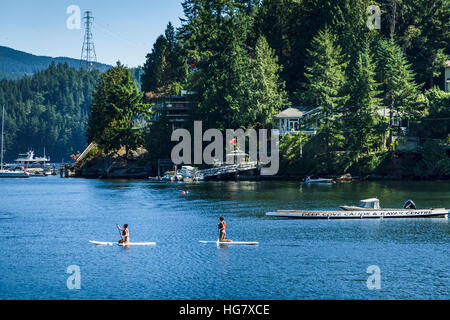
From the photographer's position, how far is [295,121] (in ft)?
447

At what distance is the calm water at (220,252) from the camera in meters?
43.9

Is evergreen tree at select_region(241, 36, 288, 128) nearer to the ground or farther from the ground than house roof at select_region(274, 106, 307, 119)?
farther from the ground

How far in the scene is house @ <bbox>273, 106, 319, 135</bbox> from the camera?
13138cm

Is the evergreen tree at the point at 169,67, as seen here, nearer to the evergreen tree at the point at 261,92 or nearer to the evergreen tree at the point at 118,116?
the evergreen tree at the point at 118,116

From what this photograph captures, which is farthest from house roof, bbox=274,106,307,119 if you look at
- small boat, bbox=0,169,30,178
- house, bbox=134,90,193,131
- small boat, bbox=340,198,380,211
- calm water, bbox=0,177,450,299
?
small boat, bbox=0,169,30,178

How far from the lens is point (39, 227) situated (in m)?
72.4

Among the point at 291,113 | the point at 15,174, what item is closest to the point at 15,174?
the point at 15,174

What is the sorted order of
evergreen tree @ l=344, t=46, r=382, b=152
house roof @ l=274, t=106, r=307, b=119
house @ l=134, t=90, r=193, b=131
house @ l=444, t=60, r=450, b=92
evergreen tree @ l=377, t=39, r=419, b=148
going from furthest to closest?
1. house @ l=134, t=90, r=193, b=131
2. house @ l=444, t=60, r=450, b=92
3. house roof @ l=274, t=106, r=307, b=119
4. evergreen tree @ l=377, t=39, r=419, b=148
5. evergreen tree @ l=344, t=46, r=382, b=152

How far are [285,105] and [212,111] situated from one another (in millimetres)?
17340

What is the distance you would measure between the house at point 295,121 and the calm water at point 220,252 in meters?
36.5

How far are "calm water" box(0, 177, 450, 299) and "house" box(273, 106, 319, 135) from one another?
36.5m

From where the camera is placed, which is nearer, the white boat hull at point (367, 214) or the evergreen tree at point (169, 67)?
the white boat hull at point (367, 214)

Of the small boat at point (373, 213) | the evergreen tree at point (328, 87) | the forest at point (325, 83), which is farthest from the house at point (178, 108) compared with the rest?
the small boat at point (373, 213)

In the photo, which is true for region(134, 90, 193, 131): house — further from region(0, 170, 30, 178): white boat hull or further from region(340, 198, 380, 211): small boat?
region(340, 198, 380, 211): small boat
